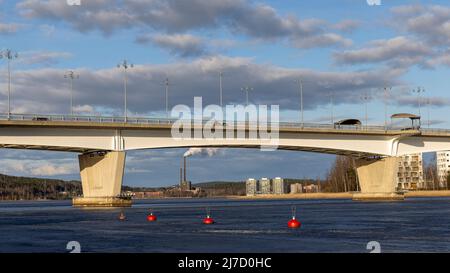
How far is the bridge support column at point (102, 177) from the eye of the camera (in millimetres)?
103375

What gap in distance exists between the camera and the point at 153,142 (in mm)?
107688

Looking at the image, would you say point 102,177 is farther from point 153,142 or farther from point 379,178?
point 379,178

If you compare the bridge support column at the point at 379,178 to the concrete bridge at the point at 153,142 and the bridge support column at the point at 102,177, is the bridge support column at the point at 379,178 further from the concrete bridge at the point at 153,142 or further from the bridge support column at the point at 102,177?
the bridge support column at the point at 102,177

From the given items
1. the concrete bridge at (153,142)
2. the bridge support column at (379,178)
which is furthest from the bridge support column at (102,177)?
the bridge support column at (379,178)

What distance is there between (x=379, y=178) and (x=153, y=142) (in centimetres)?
5123

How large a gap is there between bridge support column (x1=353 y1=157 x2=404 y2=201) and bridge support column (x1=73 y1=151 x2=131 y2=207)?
52.4 m

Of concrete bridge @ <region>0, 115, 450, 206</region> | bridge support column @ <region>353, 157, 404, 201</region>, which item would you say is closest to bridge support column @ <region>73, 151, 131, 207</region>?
concrete bridge @ <region>0, 115, 450, 206</region>

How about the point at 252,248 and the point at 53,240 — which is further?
the point at 53,240

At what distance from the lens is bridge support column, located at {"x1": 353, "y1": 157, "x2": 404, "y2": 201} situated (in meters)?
133

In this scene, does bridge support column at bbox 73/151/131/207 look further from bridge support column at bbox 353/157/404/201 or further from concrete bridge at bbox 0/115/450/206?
bridge support column at bbox 353/157/404/201
